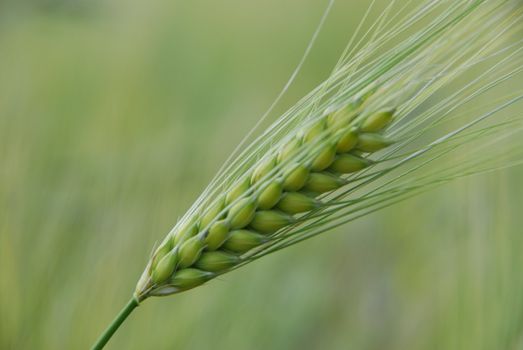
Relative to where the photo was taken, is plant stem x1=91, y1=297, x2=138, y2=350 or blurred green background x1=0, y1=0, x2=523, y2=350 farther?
blurred green background x1=0, y1=0, x2=523, y2=350

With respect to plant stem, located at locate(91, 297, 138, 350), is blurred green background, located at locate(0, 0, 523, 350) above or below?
above

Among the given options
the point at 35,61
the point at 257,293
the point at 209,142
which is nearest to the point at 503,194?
the point at 257,293

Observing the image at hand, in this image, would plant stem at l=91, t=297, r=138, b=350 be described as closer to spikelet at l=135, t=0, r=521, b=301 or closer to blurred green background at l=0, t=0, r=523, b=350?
spikelet at l=135, t=0, r=521, b=301

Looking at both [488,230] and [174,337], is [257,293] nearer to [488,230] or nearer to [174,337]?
[174,337]

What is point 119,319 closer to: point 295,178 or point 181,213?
point 295,178

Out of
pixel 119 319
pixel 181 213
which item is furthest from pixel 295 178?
pixel 181 213

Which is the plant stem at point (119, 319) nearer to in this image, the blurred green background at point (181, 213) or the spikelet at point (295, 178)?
the spikelet at point (295, 178)

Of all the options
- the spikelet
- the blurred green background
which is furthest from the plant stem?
the blurred green background

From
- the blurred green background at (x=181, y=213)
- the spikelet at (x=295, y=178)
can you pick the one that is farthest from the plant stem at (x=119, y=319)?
the blurred green background at (x=181, y=213)
